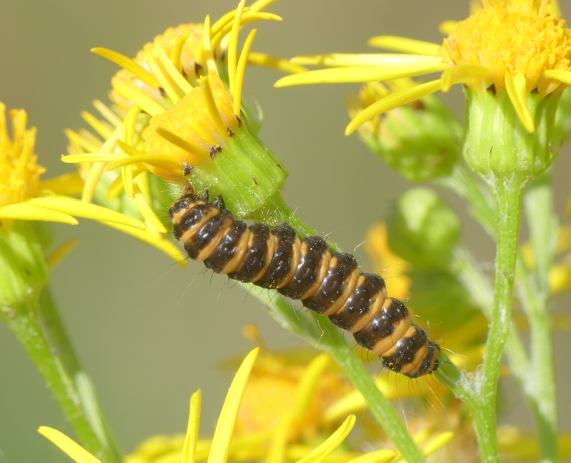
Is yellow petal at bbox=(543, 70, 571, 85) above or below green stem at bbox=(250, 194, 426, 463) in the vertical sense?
above

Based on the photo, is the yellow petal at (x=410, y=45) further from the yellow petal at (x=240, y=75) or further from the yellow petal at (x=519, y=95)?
the yellow petal at (x=240, y=75)

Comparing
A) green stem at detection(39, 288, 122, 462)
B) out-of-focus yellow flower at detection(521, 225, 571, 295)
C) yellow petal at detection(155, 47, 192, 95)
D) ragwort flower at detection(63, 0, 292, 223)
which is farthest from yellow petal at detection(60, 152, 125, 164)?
out-of-focus yellow flower at detection(521, 225, 571, 295)

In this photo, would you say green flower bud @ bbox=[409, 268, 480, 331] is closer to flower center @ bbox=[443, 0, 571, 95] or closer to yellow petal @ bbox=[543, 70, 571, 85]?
flower center @ bbox=[443, 0, 571, 95]

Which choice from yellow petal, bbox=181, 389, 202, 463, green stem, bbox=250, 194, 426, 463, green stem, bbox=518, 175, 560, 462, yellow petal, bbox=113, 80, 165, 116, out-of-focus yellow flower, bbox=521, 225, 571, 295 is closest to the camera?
yellow petal, bbox=181, 389, 202, 463

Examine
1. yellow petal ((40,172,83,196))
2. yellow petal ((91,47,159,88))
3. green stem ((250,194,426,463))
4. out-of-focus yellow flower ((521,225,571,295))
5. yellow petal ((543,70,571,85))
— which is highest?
out-of-focus yellow flower ((521,225,571,295))

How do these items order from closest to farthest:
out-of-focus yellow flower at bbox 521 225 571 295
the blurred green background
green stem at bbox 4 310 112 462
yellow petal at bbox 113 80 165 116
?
yellow petal at bbox 113 80 165 116
green stem at bbox 4 310 112 462
out-of-focus yellow flower at bbox 521 225 571 295
the blurred green background

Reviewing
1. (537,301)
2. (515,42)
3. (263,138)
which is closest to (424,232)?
(537,301)

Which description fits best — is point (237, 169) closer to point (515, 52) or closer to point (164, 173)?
point (164, 173)

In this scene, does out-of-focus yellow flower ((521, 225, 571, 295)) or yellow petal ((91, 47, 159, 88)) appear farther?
out-of-focus yellow flower ((521, 225, 571, 295))

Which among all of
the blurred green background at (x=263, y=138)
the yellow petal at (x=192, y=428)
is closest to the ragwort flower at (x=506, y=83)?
the yellow petal at (x=192, y=428)
